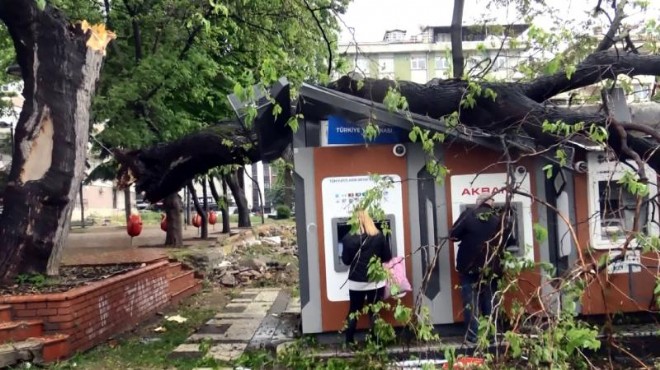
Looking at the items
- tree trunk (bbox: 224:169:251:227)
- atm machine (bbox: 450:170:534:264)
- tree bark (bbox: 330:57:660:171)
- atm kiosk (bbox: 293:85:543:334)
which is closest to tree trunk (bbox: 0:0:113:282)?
atm kiosk (bbox: 293:85:543:334)

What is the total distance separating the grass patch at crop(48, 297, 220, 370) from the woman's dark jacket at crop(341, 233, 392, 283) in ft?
6.19

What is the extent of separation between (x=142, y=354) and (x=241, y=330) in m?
1.76

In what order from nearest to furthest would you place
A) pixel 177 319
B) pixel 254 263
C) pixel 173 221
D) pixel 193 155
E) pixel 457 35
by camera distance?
pixel 193 155, pixel 177 319, pixel 457 35, pixel 254 263, pixel 173 221

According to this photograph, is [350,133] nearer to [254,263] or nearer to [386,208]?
[386,208]

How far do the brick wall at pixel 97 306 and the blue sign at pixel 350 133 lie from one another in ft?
11.4

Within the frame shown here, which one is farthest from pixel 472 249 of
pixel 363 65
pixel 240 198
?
pixel 240 198

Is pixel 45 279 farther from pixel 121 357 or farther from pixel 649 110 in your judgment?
pixel 649 110

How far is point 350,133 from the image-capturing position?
7.86 m

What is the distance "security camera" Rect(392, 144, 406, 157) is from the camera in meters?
7.80

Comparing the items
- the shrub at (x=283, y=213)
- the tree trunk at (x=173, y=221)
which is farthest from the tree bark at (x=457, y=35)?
the shrub at (x=283, y=213)

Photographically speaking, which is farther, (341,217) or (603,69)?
(341,217)

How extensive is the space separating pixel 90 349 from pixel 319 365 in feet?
9.62

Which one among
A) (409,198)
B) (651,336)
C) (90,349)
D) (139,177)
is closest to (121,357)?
(90,349)

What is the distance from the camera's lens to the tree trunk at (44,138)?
839cm
